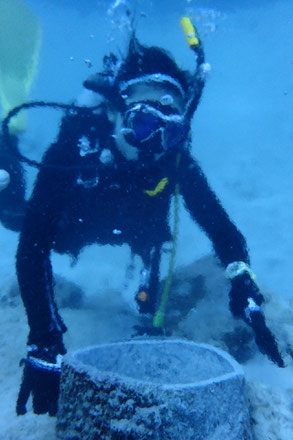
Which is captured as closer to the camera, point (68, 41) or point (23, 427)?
point (23, 427)

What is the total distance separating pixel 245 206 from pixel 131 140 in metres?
7.59

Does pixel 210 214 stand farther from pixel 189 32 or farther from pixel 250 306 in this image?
pixel 189 32

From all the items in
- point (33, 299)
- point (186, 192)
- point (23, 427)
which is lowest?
point (23, 427)

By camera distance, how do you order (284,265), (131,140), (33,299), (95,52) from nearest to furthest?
(33,299) → (131,140) → (284,265) → (95,52)

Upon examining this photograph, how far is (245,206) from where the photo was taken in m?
10.4

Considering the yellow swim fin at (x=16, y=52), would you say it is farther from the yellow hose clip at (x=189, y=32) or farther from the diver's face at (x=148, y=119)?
the yellow hose clip at (x=189, y=32)

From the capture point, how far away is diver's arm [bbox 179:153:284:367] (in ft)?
10.2

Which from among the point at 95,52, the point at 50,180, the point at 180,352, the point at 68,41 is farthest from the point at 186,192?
the point at 95,52

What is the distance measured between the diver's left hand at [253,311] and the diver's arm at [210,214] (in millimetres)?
460

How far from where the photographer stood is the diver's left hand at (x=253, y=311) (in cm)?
304

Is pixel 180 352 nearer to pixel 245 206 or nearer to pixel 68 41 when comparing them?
pixel 245 206

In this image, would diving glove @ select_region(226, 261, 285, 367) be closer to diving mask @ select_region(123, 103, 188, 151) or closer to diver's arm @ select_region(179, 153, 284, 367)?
diver's arm @ select_region(179, 153, 284, 367)

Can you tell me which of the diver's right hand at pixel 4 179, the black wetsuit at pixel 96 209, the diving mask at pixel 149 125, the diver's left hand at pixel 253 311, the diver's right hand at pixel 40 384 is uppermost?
the diving mask at pixel 149 125

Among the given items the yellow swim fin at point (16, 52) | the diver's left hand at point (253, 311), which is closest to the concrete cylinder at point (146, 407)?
the diver's left hand at point (253, 311)
